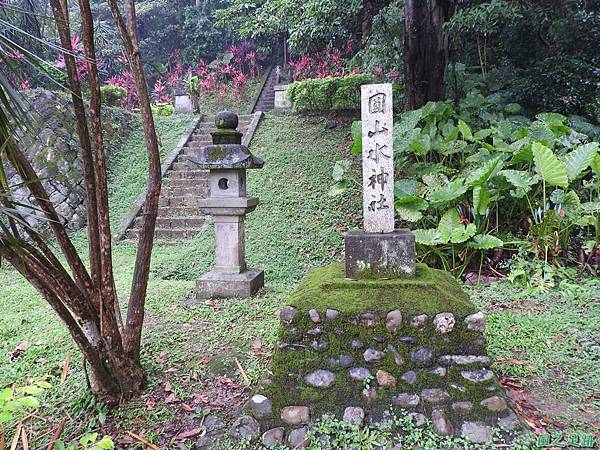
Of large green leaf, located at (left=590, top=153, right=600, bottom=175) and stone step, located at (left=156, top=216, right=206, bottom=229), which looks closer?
large green leaf, located at (left=590, top=153, right=600, bottom=175)

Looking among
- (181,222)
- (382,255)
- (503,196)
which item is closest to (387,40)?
(503,196)

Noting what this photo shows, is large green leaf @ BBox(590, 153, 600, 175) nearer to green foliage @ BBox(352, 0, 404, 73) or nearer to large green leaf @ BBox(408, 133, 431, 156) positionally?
large green leaf @ BBox(408, 133, 431, 156)

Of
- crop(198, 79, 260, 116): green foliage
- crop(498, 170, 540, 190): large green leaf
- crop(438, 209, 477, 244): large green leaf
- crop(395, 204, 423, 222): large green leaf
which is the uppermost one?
crop(198, 79, 260, 116): green foliage

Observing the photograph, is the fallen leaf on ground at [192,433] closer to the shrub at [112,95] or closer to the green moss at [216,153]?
the green moss at [216,153]

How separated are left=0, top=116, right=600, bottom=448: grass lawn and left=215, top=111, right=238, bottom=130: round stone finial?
5.68ft

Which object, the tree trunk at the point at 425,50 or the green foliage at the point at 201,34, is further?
the green foliage at the point at 201,34

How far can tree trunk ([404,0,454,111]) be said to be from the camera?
247 inches

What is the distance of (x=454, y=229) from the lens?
4711mm

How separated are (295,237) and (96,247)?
3.88 meters

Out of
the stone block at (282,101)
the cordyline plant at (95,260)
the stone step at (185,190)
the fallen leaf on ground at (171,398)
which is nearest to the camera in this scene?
the cordyline plant at (95,260)

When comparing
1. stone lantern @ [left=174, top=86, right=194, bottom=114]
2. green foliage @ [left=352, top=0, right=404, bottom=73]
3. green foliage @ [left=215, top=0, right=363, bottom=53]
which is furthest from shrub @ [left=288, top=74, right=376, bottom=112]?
stone lantern @ [left=174, top=86, right=194, bottom=114]

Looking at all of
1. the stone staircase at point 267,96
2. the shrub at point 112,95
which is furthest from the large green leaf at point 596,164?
the stone staircase at point 267,96

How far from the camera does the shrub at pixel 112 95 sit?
1060 cm

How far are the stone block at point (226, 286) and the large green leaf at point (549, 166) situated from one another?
3.13 m
